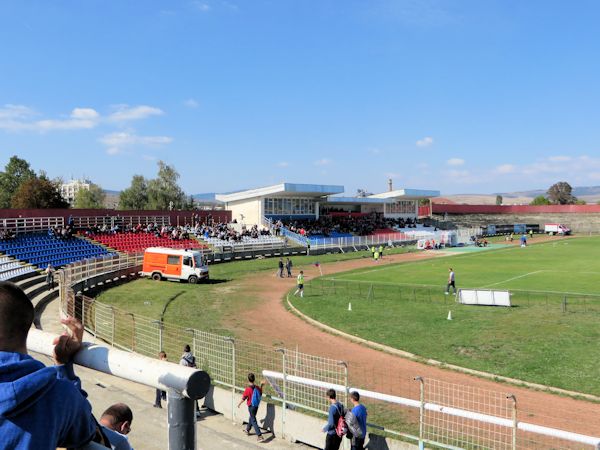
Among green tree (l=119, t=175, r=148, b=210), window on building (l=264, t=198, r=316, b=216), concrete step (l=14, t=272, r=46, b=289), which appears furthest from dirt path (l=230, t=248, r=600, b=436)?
green tree (l=119, t=175, r=148, b=210)

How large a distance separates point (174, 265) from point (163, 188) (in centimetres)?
7087

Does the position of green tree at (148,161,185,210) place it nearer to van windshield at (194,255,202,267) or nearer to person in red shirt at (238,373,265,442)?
van windshield at (194,255,202,267)

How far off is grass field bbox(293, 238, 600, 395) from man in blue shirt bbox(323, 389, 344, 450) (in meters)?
8.47

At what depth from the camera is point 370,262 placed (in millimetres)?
52844

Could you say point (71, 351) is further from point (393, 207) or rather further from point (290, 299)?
point (393, 207)

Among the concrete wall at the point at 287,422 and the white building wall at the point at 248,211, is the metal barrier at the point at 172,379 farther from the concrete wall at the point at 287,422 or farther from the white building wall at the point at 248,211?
the white building wall at the point at 248,211

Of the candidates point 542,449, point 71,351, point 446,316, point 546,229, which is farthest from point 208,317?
point 546,229

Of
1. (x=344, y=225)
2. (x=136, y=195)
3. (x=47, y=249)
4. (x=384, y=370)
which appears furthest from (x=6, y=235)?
(x=136, y=195)

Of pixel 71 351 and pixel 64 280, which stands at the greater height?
pixel 71 351

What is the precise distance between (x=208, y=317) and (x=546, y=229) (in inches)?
3576

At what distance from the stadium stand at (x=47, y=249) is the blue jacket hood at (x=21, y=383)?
1341 inches

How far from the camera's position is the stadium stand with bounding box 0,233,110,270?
36.7 m

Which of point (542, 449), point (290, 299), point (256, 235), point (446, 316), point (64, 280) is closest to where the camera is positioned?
point (542, 449)

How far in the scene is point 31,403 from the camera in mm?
1939
